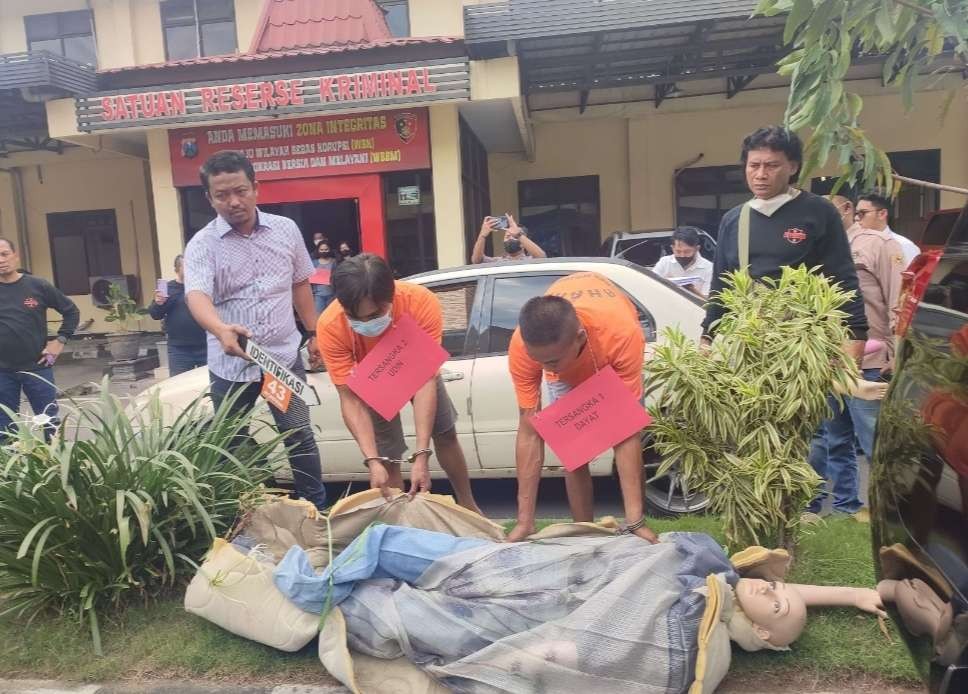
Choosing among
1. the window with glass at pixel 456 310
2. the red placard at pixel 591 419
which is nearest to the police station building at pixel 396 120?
the window with glass at pixel 456 310

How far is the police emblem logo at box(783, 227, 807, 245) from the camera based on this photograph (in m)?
3.22

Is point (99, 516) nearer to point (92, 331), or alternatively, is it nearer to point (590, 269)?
point (590, 269)

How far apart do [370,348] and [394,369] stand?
22cm

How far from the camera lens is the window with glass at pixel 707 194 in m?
13.7

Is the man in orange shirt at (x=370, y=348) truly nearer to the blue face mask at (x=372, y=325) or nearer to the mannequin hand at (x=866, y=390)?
the blue face mask at (x=372, y=325)

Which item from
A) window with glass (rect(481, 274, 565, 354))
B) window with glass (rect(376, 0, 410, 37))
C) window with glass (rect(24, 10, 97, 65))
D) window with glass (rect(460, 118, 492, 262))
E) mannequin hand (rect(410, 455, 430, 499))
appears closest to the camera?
mannequin hand (rect(410, 455, 430, 499))

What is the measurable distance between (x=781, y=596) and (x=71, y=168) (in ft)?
52.5

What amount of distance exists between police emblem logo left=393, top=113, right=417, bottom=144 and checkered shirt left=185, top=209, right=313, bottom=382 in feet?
23.2

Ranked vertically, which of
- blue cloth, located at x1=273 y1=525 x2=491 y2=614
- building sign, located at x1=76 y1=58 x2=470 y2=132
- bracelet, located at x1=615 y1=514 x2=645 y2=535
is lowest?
blue cloth, located at x1=273 y1=525 x2=491 y2=614

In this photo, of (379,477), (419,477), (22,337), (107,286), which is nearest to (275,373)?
(379,477)

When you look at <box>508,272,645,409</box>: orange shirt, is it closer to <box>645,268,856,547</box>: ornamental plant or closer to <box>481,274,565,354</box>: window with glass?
<box>645,268,856,547</box>: ornamental plant

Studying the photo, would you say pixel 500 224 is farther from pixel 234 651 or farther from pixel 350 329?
pixel 234 651

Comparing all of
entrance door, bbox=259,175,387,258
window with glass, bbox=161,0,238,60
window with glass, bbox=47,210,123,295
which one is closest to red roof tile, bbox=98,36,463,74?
entrance door, bbox=259,175,387,258

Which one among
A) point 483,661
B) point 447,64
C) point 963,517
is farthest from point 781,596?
point 447,64
